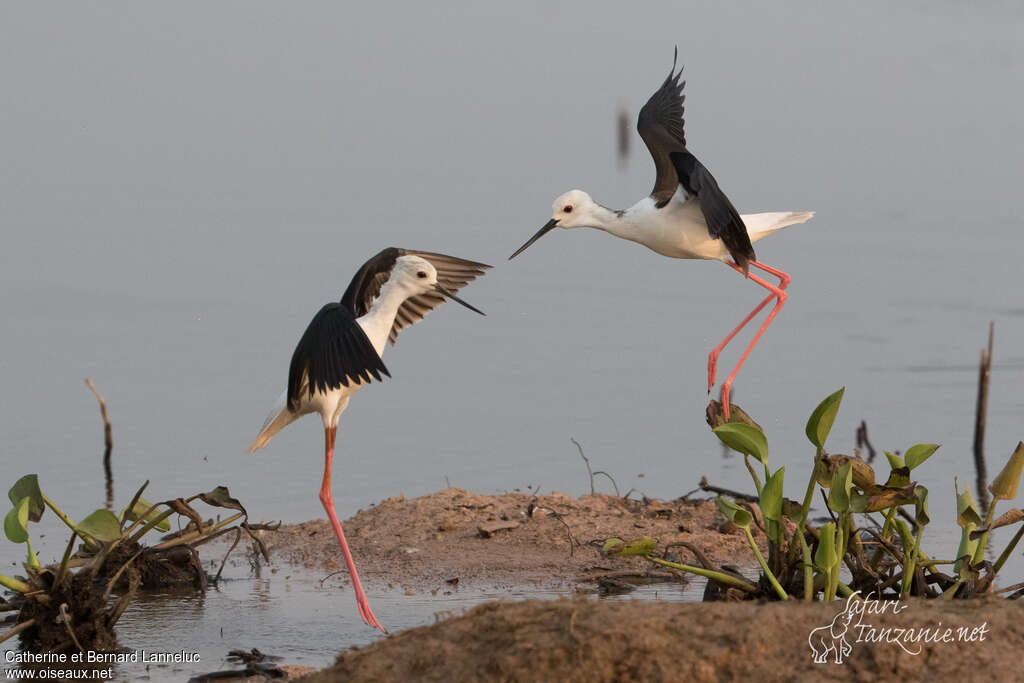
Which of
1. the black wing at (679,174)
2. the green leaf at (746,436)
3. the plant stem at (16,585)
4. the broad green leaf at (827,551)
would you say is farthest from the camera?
the black wing at (679,174)

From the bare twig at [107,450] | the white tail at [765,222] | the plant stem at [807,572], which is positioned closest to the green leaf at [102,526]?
the plant stem at [807,572]

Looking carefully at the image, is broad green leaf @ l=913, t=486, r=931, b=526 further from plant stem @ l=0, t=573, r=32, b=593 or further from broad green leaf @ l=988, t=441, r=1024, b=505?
plant stem @ l=0, t=573, r=32, b=593

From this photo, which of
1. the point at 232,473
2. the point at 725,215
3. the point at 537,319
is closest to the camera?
the point at 725,215

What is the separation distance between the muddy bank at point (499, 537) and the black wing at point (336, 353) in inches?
46.3

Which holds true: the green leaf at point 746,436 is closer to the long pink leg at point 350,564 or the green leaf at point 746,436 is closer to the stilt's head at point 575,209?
the long pink leg at point 350,564

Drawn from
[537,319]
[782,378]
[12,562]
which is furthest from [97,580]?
[537,319]

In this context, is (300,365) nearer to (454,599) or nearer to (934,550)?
(454,599)

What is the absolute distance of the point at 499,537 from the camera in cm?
805

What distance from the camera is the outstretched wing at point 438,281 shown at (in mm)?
8430

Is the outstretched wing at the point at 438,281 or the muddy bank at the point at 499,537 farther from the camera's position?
the outstretched wing at the point at 438,281

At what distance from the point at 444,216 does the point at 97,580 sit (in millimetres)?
12531

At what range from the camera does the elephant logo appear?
471cm

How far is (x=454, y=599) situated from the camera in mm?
7066

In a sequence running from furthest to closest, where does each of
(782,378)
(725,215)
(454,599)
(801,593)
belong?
(782,378)
(725,215)
(454,599)
(801,593)
